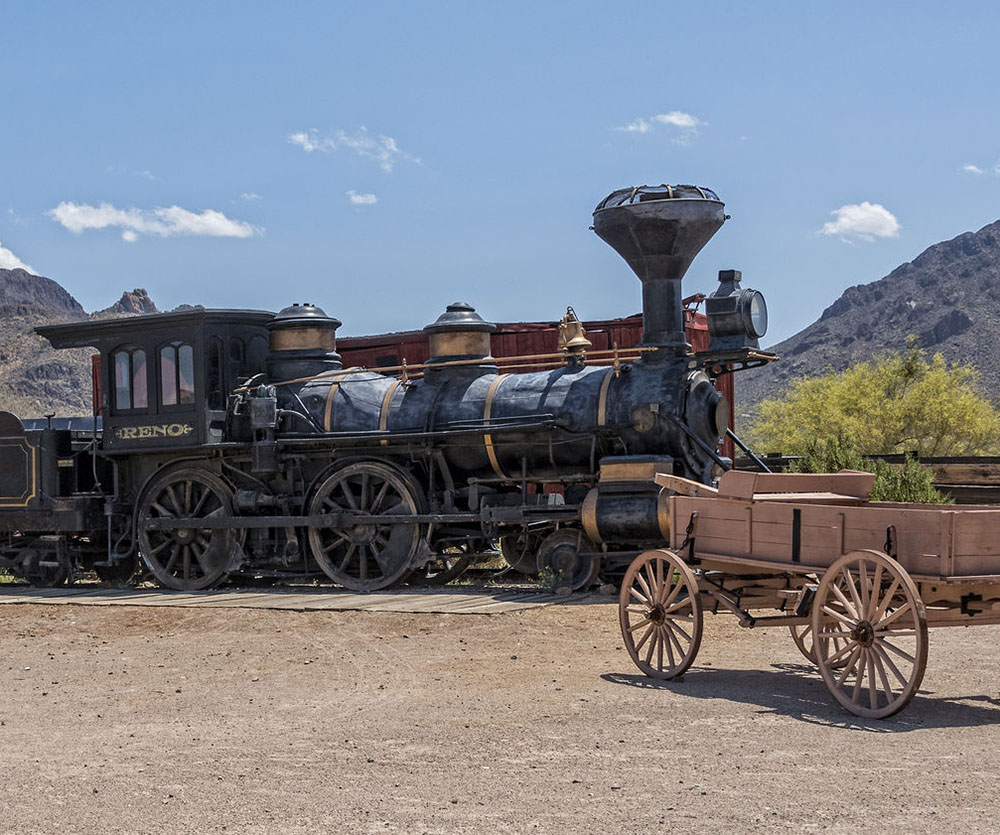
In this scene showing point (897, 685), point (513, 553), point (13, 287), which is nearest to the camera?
point (897, 685)

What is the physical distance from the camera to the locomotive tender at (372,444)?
541 inches

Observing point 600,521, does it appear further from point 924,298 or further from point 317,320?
point 924,298

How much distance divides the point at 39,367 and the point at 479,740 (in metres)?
68.7

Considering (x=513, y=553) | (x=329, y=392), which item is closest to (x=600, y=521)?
(x=513, y=553)

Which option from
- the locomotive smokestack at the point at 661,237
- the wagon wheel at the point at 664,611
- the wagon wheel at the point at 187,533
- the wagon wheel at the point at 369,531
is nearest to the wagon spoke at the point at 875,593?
the wagon wheel at the point at 664,611

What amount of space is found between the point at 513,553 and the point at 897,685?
7.25m

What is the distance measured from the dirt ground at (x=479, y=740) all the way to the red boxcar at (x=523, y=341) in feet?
25.7

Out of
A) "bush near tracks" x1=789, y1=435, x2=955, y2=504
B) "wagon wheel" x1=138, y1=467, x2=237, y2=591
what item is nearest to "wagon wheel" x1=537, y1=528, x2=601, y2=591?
"wagon wheel" x1=138, y1=467, x2=237, y2=591

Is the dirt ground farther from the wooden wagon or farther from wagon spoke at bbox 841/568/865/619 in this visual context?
wagon spoke at bbox 841/568/865/619

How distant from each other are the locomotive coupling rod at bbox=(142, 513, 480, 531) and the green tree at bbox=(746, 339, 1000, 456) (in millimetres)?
16049

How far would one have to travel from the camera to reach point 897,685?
8.09 meters

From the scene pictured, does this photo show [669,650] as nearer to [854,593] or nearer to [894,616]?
[854,593]

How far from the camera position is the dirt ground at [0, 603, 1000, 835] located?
17.8ft

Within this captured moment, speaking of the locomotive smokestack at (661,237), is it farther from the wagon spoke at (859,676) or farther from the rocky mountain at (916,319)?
the rocky mountain at (916,319)
